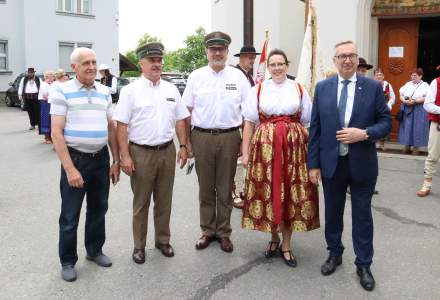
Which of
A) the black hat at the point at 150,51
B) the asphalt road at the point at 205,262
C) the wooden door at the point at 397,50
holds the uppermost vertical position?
the wooden door at the point at 397,50

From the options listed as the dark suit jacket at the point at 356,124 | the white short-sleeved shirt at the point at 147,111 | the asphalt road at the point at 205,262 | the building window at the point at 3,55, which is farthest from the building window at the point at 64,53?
the dark suit jacket at the point at 356,124

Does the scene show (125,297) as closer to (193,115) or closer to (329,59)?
(193,115)

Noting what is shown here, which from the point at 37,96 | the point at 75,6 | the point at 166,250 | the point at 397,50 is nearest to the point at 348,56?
the point at 166,250

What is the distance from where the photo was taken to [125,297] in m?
3.48

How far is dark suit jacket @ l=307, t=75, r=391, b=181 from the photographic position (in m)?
3.57

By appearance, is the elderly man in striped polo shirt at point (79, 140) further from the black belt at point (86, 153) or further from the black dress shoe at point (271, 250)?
the black dress shoe at point (271, 250)

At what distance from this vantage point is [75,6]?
84.7 ft

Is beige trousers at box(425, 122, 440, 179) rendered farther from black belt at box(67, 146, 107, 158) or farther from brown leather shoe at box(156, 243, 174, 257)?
black belt at box(67, 146, 107, 158)

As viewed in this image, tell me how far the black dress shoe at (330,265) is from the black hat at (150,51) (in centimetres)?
225

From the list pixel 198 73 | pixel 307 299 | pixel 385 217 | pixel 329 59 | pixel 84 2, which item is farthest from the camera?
pixel 84 2

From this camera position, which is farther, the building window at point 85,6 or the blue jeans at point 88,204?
the building window at point 85,6

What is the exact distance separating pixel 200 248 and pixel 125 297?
1146 millimetres

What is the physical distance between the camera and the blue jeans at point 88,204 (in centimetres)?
377

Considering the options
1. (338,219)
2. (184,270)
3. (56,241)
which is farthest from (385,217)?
(56,241)
